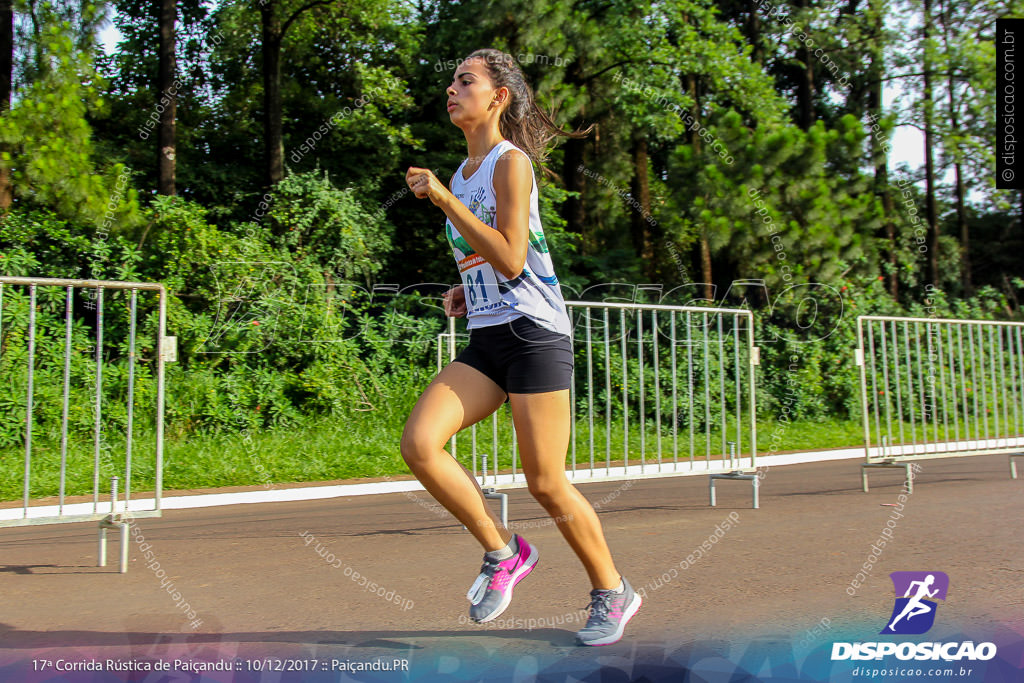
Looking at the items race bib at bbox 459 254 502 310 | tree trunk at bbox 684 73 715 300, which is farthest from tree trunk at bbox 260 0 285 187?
race bib at bbox 459 254 502 310

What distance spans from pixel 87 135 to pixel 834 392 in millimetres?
12752

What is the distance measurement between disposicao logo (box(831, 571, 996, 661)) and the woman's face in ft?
7.75

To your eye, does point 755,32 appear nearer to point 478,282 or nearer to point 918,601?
point 918,601

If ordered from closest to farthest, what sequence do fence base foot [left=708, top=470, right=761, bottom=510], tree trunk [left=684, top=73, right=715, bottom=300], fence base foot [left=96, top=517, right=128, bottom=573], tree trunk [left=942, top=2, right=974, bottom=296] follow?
fence base foot [left=96, top=517, right=128, bottom=573] < fence base foot [left=708, top=470, right=761, bottom=510] < tree trunk [left=684, top=73, right=715, bottom=300] < tree trunk [left=942, top=2, right=974, bottom=296]

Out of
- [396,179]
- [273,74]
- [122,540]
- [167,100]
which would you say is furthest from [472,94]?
[396,179]

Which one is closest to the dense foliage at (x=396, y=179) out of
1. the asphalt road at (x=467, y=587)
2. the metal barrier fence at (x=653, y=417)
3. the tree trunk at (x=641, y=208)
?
the tree trunk at (x=641, y=208)

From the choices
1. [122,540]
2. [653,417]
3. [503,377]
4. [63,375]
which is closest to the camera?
[503,377]

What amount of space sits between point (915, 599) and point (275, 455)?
7.57 metres

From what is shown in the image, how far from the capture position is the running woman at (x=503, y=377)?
3.38 m

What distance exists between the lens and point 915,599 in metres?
4.24

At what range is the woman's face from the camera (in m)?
3.64

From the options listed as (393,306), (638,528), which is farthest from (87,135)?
(638,528)

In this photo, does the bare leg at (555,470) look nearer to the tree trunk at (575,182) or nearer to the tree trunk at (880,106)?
the tree trunk at (575,182)

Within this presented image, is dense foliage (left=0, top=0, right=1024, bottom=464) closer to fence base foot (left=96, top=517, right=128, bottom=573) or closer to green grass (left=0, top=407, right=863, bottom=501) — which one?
green grass (left=0, top=407, right=863, bottom=501)
